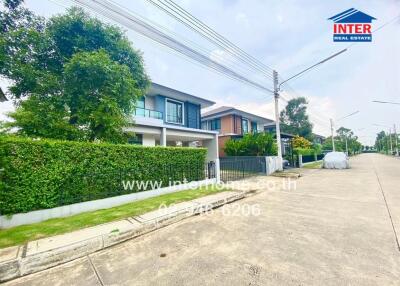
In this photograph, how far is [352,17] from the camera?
960 centimetres

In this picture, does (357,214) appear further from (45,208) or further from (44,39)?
(44,39)

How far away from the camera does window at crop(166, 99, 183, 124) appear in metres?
17.6

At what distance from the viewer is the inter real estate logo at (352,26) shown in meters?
9.45

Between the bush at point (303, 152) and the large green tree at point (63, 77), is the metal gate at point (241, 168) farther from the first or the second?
the bush at point (303, 152)

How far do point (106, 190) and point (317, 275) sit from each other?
6404 mm

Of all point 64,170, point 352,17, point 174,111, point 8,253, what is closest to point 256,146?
point 174,111

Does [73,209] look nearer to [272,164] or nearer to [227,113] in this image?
[272,164]

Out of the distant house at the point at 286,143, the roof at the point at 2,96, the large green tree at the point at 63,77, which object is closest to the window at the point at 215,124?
the distant house at the point at 286,143

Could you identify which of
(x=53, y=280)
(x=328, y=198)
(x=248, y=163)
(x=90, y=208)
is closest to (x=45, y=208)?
(x=90, y=208)

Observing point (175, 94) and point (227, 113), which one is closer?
point (175, 94)

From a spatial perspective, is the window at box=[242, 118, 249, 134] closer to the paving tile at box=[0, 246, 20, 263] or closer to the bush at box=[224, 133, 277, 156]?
the bush at box=[224, 133, 277, 156]

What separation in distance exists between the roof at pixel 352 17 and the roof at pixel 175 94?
10.9 meters

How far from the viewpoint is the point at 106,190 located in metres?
6.88

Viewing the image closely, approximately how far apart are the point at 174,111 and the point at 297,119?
2764cm
